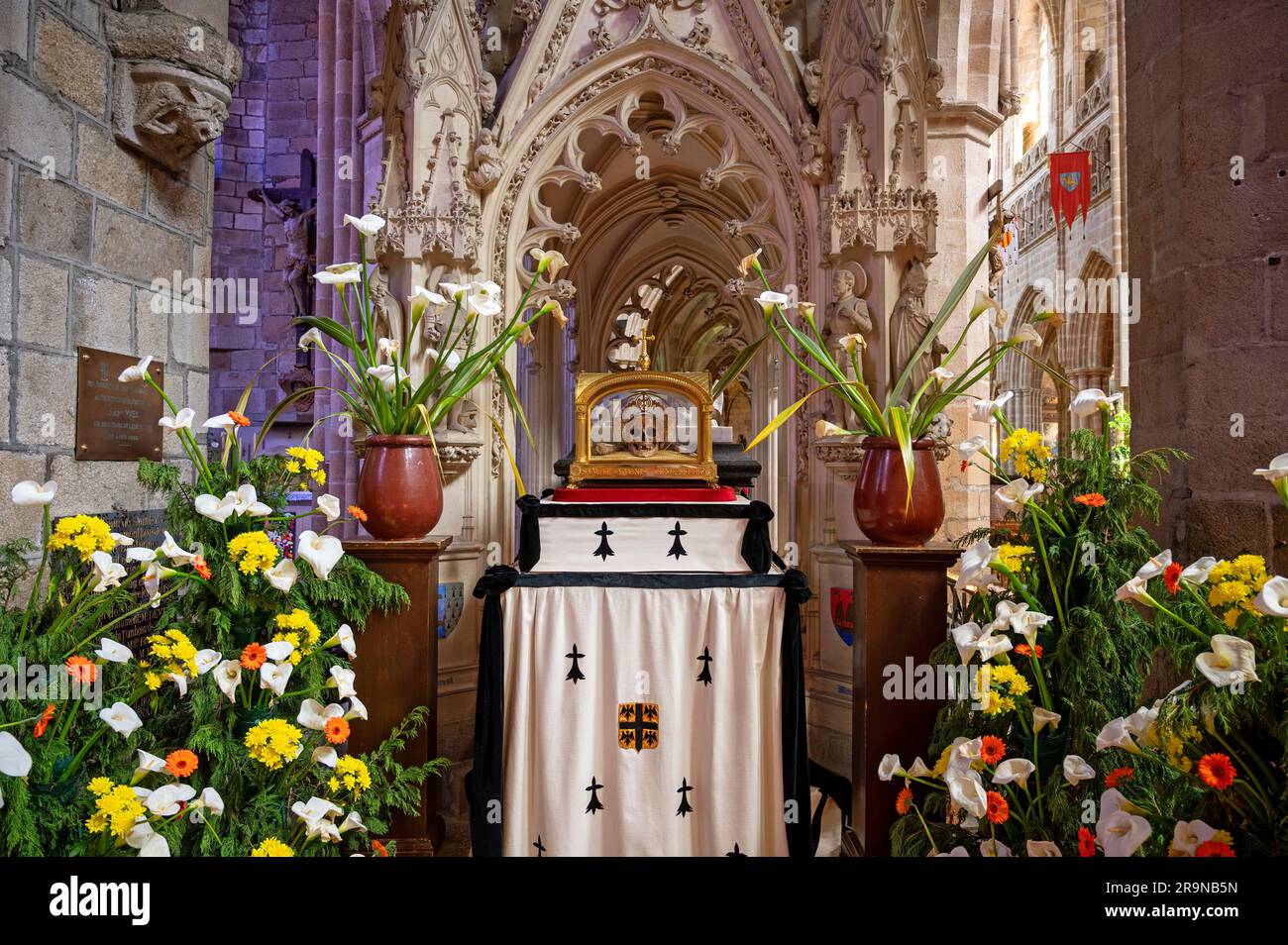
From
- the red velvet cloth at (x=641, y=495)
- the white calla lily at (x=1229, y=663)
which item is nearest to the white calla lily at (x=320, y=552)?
the red velvet cloth at (x=641, y=495)

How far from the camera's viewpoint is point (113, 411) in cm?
227

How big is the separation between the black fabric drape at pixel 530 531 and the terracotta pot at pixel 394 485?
0.41 m

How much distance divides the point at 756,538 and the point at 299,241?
18.6 feet

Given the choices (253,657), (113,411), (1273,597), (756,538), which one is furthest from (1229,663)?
(113,411)

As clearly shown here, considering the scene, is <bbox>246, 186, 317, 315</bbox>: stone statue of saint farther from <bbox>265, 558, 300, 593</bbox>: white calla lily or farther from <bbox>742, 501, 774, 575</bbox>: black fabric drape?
<bbox>265, 558, 300, 593</bbox>: white calla lily

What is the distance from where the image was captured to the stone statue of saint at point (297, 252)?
643cm

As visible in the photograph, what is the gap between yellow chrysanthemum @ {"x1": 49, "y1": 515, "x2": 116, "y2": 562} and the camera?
154 centimetres

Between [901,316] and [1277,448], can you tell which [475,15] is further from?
[1277,448]

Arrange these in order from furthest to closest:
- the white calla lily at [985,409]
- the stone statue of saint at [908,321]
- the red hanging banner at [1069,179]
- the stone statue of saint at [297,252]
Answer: the red hanging banner at [1069,179], the stone statue of saint at [297,252], the stone statue of saint at [908,321], the white calla lily at [985,409]

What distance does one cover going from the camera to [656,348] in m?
14.6

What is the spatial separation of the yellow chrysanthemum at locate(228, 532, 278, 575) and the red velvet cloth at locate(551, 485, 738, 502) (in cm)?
114

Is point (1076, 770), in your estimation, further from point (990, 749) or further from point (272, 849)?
point (272, 849)

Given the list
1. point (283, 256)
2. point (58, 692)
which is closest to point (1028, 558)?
point (58, 692)

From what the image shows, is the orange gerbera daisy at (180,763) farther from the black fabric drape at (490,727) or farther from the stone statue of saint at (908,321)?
the stone statue of saint at (908,321)
